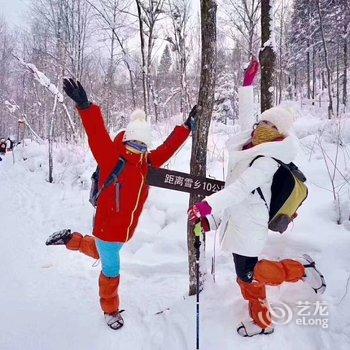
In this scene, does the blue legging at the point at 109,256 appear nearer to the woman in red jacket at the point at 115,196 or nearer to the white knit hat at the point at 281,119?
the woman in red jacket at the point at 115,196

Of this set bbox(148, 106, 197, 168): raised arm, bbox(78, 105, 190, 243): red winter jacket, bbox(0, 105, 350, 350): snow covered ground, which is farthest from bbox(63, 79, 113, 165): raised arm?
bbox(0, 105, 350, 350): snow covered ground

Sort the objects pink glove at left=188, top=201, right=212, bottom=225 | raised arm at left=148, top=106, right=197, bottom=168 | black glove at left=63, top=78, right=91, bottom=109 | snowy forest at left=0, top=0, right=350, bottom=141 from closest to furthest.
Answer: pink glove at left=188, top=201, right=212, bottom=225 < black glove at left=63, top=78, right=91, bottom=109 < raised arm at left=148, top=106, right=197, bottom=168 < snowy forest at left=0, top=0, right=350, bottom=141

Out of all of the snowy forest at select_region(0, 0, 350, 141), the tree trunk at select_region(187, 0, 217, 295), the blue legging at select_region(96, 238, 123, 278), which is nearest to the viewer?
the blue legging at select_region(96, 238, 123, 278)

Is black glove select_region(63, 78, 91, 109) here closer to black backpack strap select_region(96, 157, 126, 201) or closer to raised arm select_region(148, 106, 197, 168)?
black backpack strap select_region(96, 157, 126, 201)

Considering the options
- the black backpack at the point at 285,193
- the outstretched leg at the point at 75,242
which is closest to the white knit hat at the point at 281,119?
the black backpack at the point at 285,193

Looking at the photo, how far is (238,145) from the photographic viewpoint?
111 inches

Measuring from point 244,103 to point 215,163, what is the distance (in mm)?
4080

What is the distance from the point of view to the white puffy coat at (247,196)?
245 centimetres

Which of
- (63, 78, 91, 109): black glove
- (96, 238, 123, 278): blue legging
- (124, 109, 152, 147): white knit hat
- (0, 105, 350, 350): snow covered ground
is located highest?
(63, 78, 91, 109): black glove

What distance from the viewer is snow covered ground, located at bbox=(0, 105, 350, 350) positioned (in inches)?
110

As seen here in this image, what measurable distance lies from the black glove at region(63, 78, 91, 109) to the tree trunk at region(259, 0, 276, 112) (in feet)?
6.90

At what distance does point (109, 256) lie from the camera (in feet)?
10.2

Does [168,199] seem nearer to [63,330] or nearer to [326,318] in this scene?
[63,330]

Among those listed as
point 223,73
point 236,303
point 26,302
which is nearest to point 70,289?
point 26,302
